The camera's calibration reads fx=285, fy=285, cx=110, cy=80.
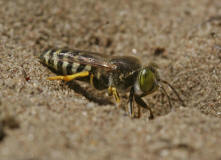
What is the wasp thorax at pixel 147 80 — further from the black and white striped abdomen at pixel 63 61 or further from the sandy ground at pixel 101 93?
the black and white striped abdomen at pixel 63 61

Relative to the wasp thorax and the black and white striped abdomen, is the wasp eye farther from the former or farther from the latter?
the black and white striped abdomen

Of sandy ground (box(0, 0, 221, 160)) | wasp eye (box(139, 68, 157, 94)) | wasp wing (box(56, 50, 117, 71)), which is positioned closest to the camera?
sandy ground (box(0, 0, 221, 160))

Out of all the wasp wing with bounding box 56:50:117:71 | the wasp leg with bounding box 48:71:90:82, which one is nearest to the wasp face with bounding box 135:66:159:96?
the wasp wing with bounding box 56:50:117:71

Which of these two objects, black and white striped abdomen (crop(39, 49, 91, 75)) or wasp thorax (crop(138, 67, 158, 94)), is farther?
black and white striped abdomen (crop(39, 49, 91, 75))

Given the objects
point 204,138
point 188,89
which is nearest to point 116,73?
point 188,89

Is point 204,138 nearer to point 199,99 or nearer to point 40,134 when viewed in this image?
point 40,134
